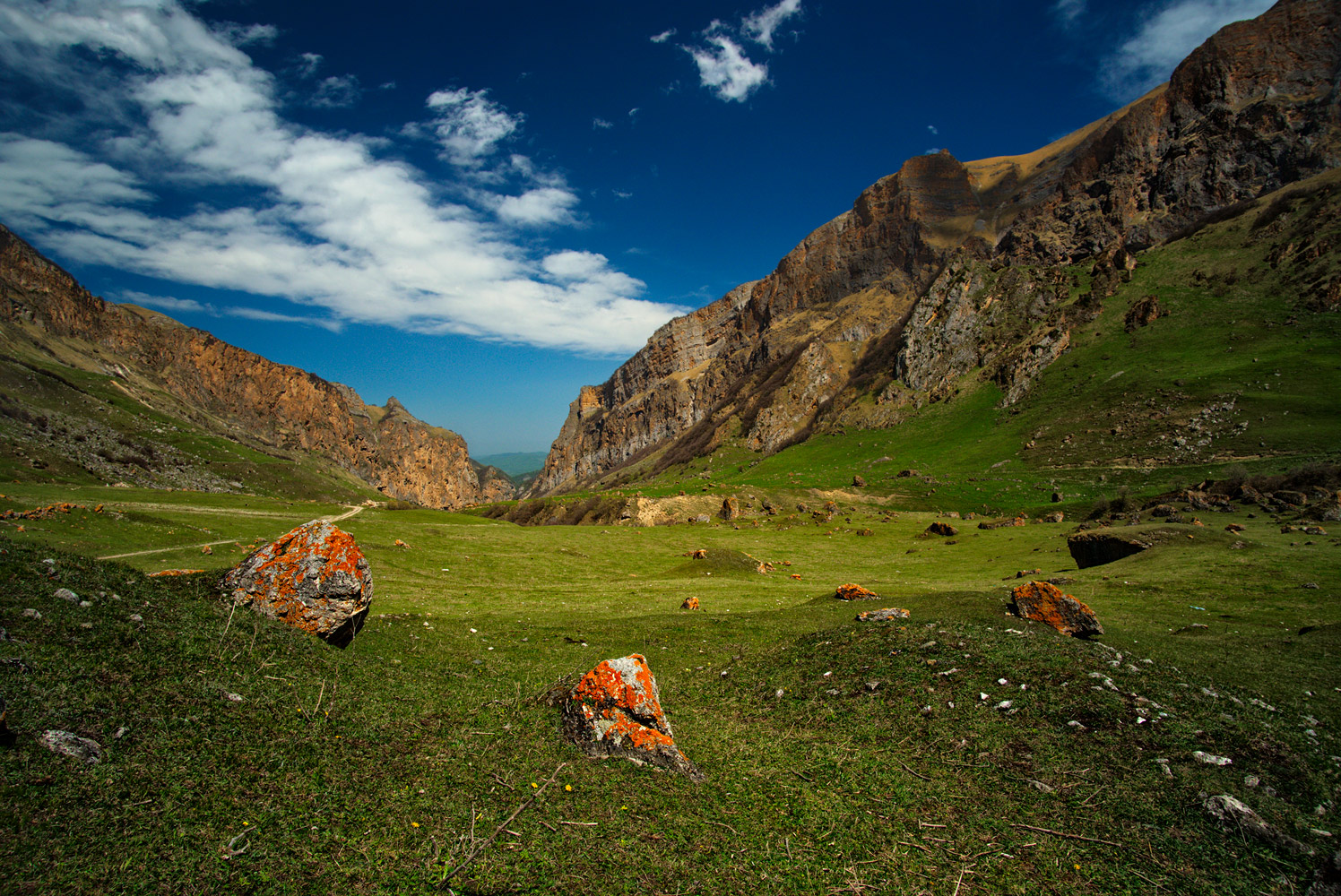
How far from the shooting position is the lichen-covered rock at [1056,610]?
15.2 m

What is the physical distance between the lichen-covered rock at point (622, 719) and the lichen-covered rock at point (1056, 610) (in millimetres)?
12904

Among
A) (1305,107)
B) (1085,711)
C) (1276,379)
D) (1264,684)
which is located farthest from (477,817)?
(1305,107)

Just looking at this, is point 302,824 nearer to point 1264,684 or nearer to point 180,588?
point 180,588

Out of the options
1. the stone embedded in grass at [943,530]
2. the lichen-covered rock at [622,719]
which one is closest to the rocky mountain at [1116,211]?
the stone embedded in grass at [943,530]

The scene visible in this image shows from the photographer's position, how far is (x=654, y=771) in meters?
8.51

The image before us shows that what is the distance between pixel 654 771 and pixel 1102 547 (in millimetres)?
32423

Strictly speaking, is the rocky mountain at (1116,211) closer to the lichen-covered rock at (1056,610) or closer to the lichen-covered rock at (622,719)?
the lichen-covered rock at (1056,610)

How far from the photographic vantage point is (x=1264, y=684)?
11312 mm

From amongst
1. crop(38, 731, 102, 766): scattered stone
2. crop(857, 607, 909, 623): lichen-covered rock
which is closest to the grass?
crop(38, 731, 102, 766): scattered stone

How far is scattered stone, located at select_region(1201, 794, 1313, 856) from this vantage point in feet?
22.3

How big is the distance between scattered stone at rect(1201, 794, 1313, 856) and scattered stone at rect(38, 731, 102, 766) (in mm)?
14400

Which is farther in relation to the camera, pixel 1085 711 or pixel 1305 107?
pixel 1305 107

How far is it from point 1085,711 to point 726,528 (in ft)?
168

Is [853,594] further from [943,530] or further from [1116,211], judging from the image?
[1116,211]
